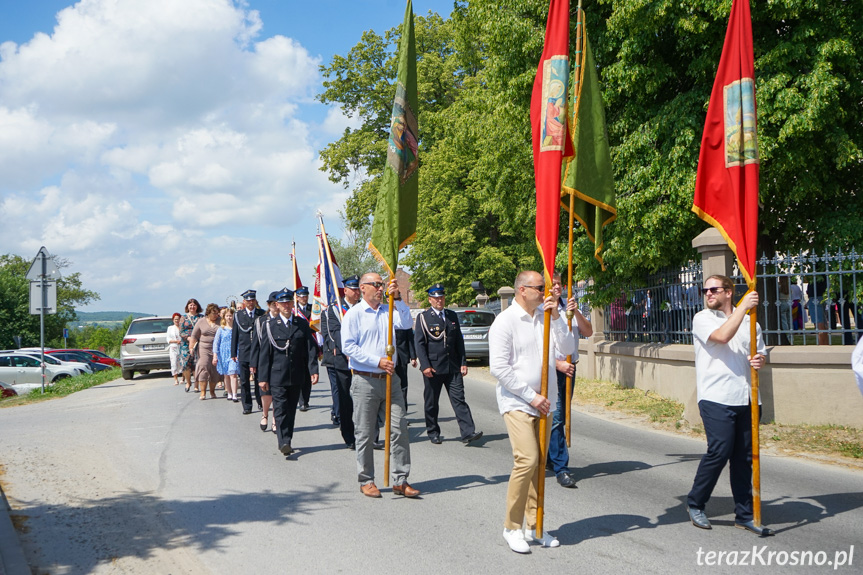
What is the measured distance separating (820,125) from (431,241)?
20.3 meters

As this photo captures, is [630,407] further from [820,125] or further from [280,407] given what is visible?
[280,407]

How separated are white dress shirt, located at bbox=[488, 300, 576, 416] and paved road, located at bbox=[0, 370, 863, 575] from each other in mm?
1051

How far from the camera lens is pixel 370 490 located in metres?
6.61

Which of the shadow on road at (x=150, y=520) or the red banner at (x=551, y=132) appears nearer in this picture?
the shadow on road at (x=150, y=520)

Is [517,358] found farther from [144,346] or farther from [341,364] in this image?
[144,346]

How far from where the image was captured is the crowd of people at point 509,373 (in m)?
5.04

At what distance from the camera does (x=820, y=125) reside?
36.9 feet

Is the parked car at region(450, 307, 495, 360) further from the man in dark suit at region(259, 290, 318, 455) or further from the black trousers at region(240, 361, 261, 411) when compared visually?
the man in dark suit at region(259, 290, 318, 455)

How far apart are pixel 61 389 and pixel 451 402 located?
45.0 feet

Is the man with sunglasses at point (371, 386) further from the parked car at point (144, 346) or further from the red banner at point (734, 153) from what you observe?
the parked car at point (144, 346)

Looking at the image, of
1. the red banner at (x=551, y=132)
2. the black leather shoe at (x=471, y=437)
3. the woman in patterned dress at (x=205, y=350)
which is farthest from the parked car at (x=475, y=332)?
the red banner at (x=551, y=132)

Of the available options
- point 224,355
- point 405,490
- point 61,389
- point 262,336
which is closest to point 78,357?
point 61,389

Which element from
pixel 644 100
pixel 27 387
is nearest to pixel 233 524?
pixel 644 100

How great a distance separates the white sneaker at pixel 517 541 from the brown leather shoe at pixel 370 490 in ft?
5.98
